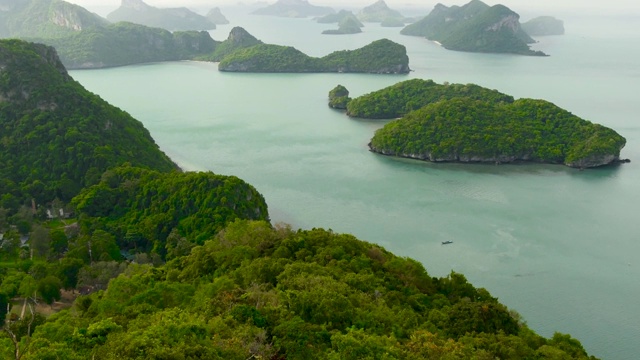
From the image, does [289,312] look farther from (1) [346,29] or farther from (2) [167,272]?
(1) [346,29]

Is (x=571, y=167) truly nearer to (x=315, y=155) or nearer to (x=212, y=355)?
(x=315, y=155)

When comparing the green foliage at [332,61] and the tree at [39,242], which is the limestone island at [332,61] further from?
the tree at [39,242]

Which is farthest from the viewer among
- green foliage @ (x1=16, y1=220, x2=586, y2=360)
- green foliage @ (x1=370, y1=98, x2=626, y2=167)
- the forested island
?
green foliage @ (x1=370, y1=98, x2=626, y2=167)

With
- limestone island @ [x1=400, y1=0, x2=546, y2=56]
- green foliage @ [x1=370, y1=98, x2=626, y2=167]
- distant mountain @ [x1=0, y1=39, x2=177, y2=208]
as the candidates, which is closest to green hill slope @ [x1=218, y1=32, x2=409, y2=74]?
limestone island @ [x1=400, y1=0, x2=546, y2=56]

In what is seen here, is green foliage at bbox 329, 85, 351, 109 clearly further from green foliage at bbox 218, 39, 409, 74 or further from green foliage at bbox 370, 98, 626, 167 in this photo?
green foliage at bbox 218, 39, 409, 74

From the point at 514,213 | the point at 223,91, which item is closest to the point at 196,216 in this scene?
the point at 514,213

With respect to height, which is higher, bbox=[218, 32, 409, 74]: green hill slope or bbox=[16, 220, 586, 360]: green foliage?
bbox=[218, 32, 409, 74]: green hill slope

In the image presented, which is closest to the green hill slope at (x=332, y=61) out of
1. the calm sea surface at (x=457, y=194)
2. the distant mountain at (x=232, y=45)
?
the distant mountain at (x=232, y=45)
